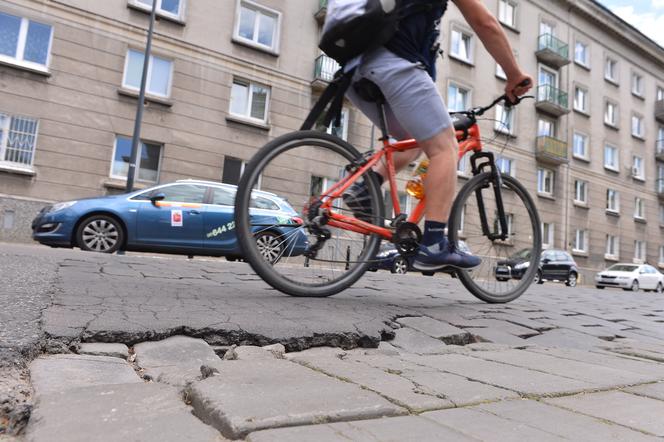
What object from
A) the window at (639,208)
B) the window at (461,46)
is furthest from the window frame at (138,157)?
the window at (639,208)

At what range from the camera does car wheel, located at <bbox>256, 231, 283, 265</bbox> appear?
259 centimetres

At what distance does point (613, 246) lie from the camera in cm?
2683

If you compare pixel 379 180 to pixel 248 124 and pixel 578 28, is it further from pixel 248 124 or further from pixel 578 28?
pixel 578 28

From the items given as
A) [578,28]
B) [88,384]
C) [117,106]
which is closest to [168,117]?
[117,106]

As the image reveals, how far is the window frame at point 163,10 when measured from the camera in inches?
547

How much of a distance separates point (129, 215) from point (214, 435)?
24.4 ft

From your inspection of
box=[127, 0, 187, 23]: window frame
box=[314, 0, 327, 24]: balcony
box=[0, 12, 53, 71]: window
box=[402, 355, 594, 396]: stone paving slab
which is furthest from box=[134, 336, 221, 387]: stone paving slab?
box=[314, 0, 327, 24]: balcony

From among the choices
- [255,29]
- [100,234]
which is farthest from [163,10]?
[100,234]

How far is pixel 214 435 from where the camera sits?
972 millimetres

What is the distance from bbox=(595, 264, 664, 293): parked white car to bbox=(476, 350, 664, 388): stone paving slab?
21756mm

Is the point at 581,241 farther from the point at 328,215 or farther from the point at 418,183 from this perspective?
the point at 328,215

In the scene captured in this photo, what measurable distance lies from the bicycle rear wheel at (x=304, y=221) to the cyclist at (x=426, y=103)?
18cm

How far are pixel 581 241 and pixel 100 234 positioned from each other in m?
24.4

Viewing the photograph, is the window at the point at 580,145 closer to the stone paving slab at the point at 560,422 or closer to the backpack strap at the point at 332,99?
the backpack strap at the point at 332,99
